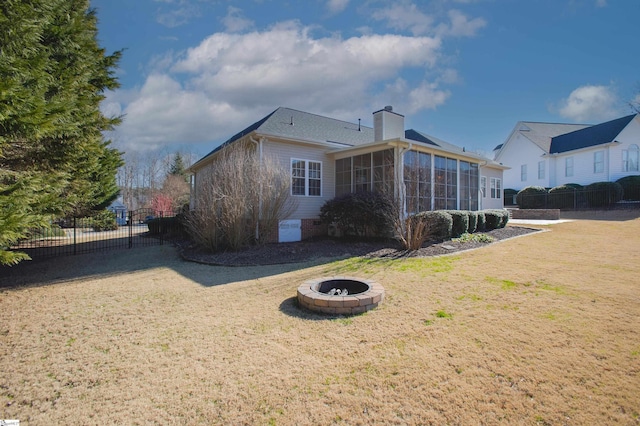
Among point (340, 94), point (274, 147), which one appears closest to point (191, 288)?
point (274, 147)

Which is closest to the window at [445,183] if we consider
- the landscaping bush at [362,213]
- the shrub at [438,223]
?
the shrub at [438,223]

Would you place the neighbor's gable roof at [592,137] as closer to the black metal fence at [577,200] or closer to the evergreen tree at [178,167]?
the black metal fence at [577,200]

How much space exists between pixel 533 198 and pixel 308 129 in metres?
20.1

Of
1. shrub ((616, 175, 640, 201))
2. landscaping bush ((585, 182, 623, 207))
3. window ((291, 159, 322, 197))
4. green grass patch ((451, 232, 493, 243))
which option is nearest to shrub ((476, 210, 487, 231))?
green grass patch ((451, 232, 493, 243))

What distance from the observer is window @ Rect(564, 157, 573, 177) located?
81.1 feet

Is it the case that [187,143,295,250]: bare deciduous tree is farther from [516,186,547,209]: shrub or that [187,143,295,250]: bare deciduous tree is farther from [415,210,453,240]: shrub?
[516,186,547,209]: shrub

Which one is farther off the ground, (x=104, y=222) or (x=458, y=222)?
(x=458, y=222)

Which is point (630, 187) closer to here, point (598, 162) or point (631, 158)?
point (598, 162)

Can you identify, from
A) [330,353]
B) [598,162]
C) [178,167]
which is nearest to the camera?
[330,353]

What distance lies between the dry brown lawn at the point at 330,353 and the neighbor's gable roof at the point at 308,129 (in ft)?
25.4

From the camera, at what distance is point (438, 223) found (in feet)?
34.7

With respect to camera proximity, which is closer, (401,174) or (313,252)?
(313,252)

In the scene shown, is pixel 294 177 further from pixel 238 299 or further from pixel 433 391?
pixel 433 391

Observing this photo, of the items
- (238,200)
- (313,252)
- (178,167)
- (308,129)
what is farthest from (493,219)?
(178,167)
